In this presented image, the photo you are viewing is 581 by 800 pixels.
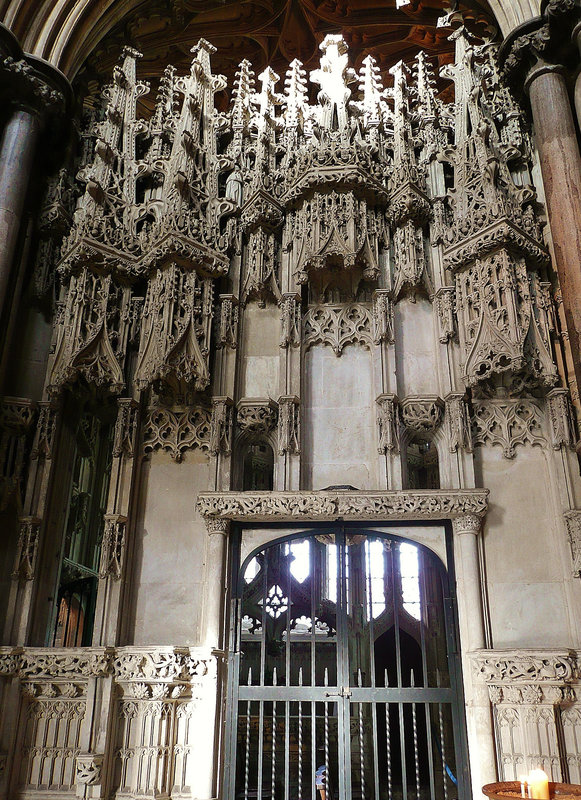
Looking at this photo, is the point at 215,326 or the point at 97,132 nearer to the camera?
the point at 215,326

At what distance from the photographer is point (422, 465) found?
44.7 ft

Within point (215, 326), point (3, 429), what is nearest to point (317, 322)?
point (215, 326)

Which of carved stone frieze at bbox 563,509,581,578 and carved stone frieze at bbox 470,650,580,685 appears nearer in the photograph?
carved stone frieze at bbox 470,650,580,685

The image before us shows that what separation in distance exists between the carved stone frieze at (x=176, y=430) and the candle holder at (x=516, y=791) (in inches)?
215

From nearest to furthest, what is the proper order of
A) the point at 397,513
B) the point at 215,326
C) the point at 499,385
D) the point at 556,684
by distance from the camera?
the point at 556,684, the point at 397,513, the point at 499,385, the point at 215,326

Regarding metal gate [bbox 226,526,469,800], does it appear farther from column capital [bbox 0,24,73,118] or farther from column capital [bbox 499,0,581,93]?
column capital [bbox 0,24,73,118]

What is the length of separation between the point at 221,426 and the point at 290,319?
1812mm

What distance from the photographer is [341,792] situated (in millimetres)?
7727

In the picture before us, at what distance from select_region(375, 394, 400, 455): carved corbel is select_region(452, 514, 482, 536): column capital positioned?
1.16 meters

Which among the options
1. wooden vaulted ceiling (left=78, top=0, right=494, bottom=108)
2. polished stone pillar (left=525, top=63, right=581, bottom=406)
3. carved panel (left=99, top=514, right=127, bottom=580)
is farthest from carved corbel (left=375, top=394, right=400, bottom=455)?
wooden vaulted ceiling (left=78, top=0, right=494, bottom=108)

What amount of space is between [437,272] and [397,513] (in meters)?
3.50

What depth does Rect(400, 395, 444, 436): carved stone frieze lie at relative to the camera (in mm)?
9070

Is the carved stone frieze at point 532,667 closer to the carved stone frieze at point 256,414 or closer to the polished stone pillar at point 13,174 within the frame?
the carved stone frieze at point 256,414

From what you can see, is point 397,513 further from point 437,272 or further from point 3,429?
point 3,429
